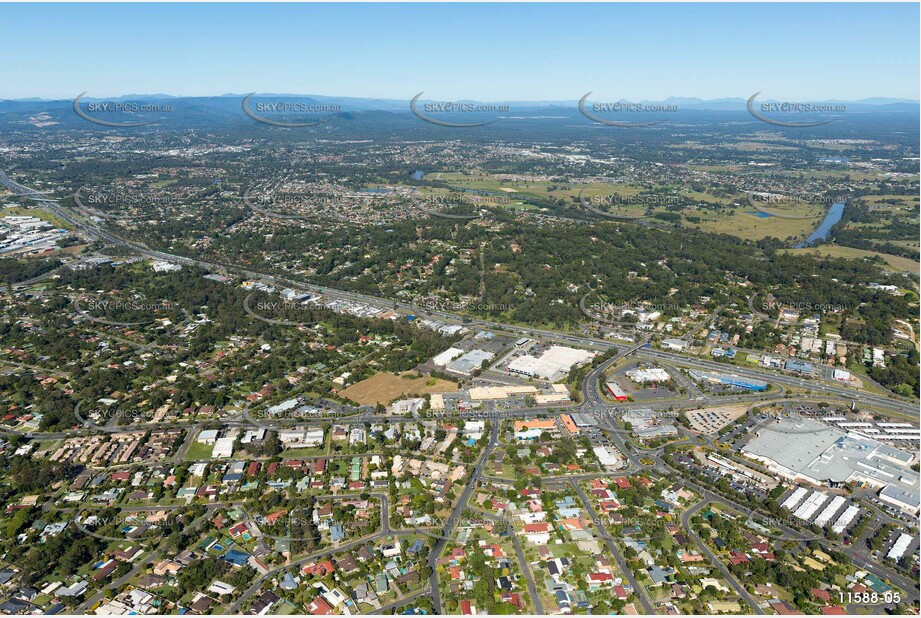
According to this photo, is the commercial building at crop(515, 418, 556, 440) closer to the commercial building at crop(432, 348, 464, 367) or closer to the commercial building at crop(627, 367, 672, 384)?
the commercial building at crop(627, 367, 672, 384)

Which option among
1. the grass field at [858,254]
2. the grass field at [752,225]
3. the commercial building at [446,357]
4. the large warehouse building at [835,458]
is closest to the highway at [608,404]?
the large warehouse building at [835,458]

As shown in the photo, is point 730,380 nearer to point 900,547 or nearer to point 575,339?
point 575,339

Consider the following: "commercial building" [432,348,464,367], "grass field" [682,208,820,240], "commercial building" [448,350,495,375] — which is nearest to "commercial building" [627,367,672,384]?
"commercial building" [448,350,495,375]

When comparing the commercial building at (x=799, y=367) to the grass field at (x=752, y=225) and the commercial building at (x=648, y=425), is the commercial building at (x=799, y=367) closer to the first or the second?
the commercial building at (x=648, y=425)

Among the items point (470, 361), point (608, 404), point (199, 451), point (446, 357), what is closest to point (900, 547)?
point (608, 404)

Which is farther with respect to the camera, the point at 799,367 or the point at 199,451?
the point at 799,367

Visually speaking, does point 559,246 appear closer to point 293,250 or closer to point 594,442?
point 293,250
